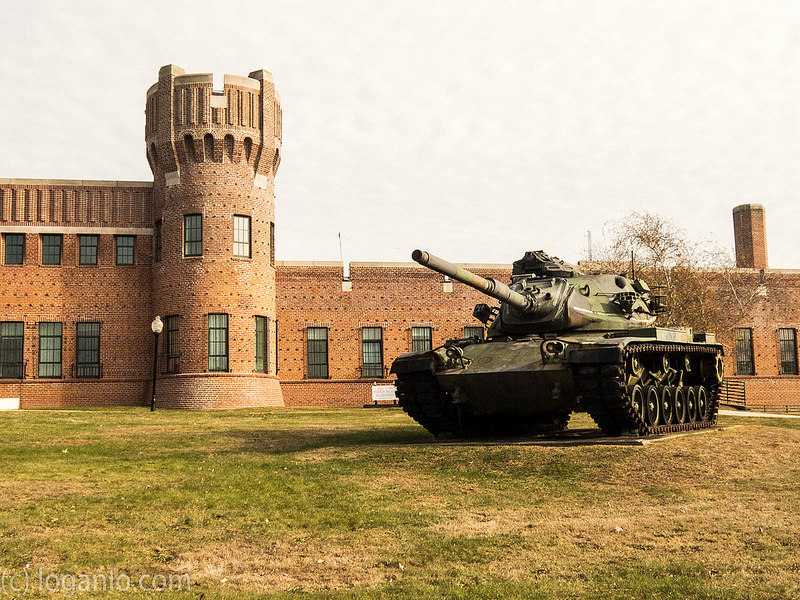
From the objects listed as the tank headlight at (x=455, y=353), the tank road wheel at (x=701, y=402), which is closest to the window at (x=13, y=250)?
the tank headlight at (x=455, y=353)

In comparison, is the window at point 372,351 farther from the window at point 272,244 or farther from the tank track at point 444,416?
the tank track at point 444,416

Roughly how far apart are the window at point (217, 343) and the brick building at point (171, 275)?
35mm

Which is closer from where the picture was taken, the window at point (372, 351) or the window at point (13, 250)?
the window at point (13, 250)

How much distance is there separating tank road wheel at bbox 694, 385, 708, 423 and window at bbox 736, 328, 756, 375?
21521 mm

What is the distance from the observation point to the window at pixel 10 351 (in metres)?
29.9

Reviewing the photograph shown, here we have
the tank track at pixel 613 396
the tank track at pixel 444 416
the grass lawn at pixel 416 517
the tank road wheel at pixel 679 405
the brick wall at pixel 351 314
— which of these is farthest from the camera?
the brick wall at pixel 351 314

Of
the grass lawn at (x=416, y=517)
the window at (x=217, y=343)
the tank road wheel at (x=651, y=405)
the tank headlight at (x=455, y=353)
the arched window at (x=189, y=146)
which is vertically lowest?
the grass lawn at (x=416, y=517)

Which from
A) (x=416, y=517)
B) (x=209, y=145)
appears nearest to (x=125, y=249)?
(x=209, y=145)

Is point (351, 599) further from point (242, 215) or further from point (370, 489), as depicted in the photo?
point (242, 215)

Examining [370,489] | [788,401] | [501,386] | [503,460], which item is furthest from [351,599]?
[788,401]

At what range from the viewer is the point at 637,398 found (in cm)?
1358

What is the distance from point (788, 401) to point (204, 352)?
1007 inches

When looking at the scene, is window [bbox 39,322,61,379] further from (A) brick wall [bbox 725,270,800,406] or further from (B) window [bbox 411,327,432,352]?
(A) brick wall [bbox 725,270,800,406]

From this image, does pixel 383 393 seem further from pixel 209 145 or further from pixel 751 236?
pixel 751 236
